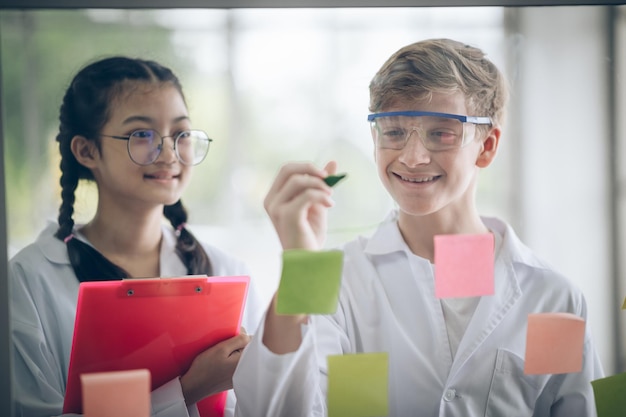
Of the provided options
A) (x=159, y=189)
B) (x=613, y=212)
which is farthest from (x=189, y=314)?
(x=613, y=212)

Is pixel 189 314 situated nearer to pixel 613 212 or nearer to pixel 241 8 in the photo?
pixel 241 8

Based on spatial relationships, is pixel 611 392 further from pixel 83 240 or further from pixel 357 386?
pixel 83 240

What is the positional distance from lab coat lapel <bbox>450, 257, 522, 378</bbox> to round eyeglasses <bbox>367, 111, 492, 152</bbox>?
0.96ft

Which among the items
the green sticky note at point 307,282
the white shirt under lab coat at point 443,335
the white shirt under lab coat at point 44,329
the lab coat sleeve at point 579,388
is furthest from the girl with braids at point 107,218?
the lab coat sleeve at point 579,388

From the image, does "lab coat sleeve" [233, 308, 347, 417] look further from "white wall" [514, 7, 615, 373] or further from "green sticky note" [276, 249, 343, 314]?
"white wall" [514, 7, 615, 373]

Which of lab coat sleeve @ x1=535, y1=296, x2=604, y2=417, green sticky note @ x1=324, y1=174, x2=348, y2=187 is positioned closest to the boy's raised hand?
green sticky note @ x1=324, y1=174, x2=348, y2=187

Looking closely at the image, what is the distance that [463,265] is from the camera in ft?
4.09

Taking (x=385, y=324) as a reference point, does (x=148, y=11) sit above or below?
above

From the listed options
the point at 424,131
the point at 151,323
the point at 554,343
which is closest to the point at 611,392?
the point at 554,343

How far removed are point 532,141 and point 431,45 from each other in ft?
1.03

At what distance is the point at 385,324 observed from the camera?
1.29 meters

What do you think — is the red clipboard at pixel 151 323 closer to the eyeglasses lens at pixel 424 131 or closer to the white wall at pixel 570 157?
the eyeglasses lens at pixel 424 131

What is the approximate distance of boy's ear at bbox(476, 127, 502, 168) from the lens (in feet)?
4.25

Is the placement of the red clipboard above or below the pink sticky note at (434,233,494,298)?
below
